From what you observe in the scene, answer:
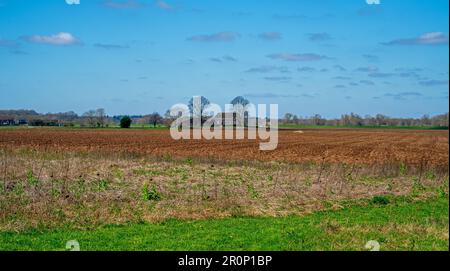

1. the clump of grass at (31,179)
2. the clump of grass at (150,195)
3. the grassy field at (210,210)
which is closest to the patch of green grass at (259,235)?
the grassy field at (210,210)

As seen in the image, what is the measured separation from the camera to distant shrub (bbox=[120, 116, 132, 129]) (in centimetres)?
9233

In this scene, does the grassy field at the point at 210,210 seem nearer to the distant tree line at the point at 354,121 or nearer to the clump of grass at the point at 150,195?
the clump of grass at the point at 150,195

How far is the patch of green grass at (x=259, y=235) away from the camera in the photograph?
9.05 metres

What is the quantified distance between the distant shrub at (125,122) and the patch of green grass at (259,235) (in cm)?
8332

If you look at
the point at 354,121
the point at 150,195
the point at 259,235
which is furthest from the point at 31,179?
the point at 354,121

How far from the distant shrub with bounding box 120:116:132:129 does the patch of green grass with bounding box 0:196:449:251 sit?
273 ft

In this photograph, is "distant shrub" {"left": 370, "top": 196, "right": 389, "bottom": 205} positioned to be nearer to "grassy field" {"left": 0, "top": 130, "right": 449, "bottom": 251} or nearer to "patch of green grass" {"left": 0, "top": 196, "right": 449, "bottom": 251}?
"grassy field" {"left": 0, "top": 130, "right": 449, "bottom": 251}

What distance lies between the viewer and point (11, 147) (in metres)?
26.3

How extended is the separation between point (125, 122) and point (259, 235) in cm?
8667

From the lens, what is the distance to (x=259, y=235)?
998cm

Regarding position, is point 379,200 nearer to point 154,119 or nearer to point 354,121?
point 154,119

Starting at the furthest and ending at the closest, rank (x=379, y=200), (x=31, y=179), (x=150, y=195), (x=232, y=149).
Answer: (x=232, y=149), (x=31, y=179), (x=379, y=200), (x=150, y=195)
